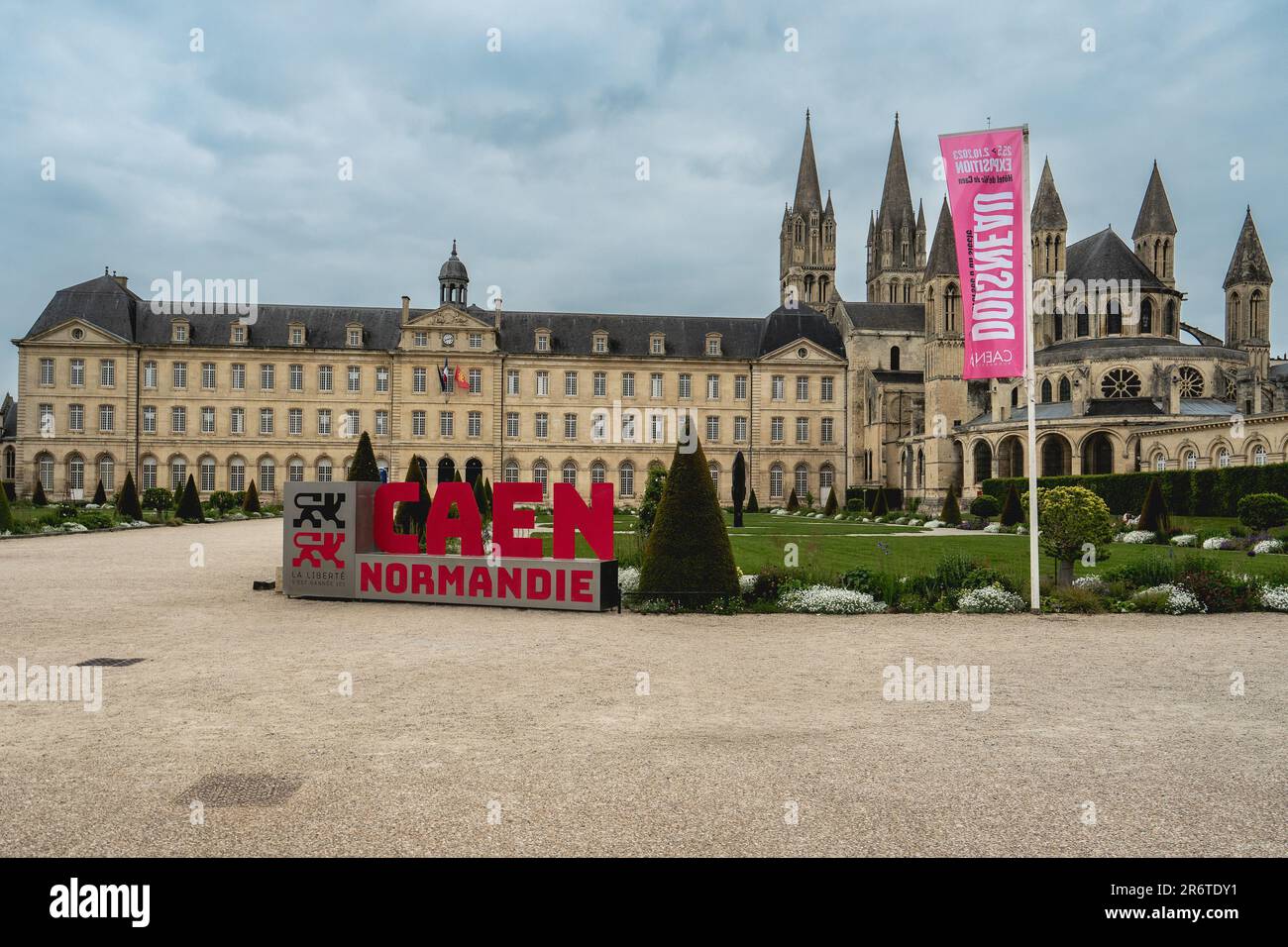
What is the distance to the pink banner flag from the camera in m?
12.2

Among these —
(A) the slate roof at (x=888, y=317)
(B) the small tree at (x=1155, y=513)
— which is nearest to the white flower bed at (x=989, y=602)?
(B) the small tree at (x=1155, y=513)

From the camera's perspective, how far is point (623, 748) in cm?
550

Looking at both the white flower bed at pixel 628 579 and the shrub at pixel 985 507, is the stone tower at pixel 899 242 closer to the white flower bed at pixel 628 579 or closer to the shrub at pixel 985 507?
the shrub at pixel 985 507

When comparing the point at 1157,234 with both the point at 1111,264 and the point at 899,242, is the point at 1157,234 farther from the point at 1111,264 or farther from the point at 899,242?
the point at 899,242

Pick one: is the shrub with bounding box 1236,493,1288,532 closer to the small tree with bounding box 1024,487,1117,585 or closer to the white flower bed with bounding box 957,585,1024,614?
the small tree with bounding box 1024,487,1117,585

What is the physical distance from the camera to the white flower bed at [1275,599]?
1218 centimetres

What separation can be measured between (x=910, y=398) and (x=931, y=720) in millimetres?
52756

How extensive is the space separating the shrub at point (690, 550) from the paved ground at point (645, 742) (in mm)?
1708

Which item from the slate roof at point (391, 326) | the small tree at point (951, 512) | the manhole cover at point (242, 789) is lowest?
the manhole cover at point (242, 789)

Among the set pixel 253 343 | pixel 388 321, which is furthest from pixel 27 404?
pixel 388 321

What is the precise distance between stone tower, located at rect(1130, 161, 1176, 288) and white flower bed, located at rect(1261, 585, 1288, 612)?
4641cm

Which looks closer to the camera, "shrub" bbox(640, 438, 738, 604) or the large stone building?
"shrub" bbox(640, 438, 738, 604)

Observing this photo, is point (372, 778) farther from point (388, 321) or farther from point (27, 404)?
point (27, 404)

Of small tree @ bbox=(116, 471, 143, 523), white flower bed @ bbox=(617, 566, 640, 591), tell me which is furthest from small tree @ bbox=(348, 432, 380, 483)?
small tree @ bbox=(116, 471, 143, 523)
